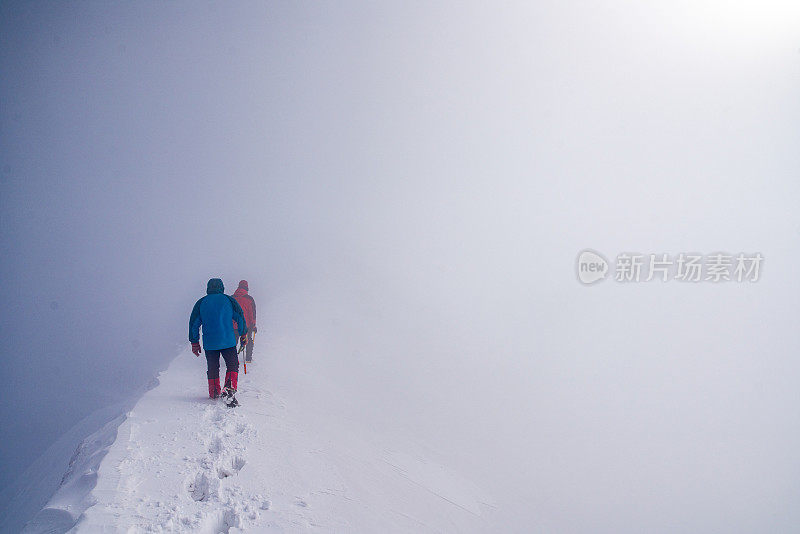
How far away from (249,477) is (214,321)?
2.27m

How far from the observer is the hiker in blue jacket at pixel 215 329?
215 inches

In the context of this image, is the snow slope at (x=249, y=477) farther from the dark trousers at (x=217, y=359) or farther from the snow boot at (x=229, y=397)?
the dark trousers at (x=217, y=359)

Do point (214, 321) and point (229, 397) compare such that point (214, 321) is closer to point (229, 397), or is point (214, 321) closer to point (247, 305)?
point (229, 397)

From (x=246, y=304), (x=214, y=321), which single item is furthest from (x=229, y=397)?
(x=246, y=304)

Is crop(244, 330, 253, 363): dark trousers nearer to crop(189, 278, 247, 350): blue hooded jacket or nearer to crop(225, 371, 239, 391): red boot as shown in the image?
crop(225, 371, 239, 391): red boot

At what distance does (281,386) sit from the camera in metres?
7.09

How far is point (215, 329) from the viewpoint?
5449 millimetres

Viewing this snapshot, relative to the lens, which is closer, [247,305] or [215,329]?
[215,329]

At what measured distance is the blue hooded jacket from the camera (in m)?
5.45

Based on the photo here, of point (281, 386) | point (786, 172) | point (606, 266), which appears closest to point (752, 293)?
point (606, 266)

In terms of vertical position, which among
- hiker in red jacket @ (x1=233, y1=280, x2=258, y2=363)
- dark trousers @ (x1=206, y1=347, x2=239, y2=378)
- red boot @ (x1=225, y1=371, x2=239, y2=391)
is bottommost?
red boot @ (x1=225, y1=371, x2=239, y2=391)

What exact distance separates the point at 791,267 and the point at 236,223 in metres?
61.6

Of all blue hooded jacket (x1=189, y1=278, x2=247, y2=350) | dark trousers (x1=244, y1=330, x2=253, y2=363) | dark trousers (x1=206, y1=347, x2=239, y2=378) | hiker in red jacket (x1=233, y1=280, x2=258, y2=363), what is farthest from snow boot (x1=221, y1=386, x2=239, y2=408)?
dark trousers (x1=244, y1=330, x2=253, y2=363)

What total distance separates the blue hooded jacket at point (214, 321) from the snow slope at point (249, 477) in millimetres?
908
